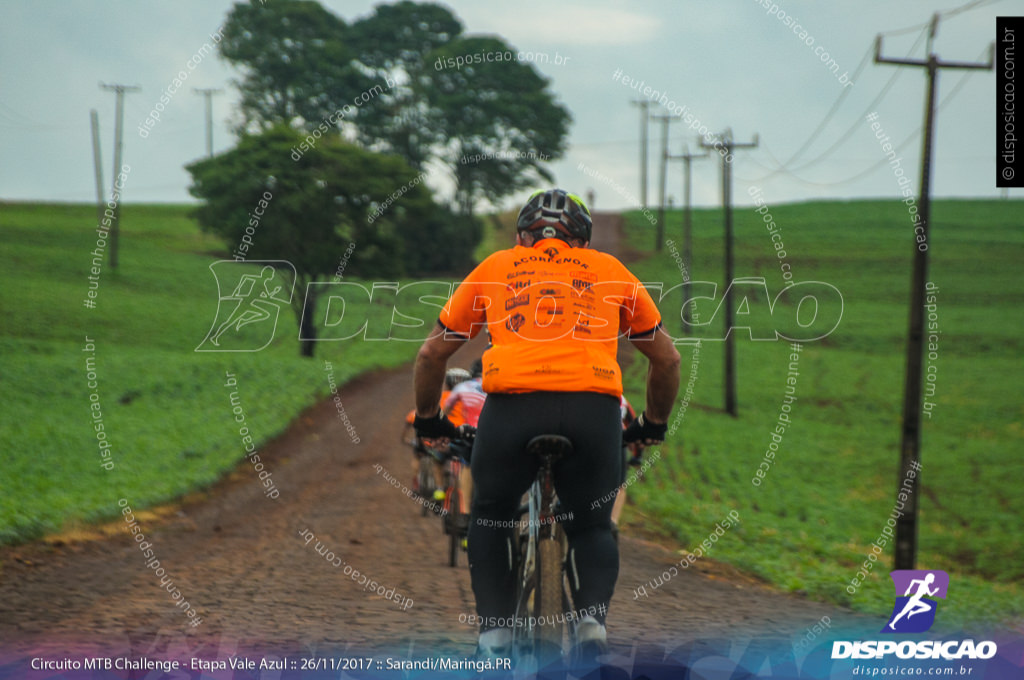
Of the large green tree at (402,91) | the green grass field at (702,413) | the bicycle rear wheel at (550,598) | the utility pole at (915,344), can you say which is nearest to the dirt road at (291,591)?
the green grass field at (702,413)

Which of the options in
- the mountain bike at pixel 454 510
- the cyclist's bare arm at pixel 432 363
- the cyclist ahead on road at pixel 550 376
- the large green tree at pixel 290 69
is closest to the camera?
the cyclist ahead on road at pixel 550 376

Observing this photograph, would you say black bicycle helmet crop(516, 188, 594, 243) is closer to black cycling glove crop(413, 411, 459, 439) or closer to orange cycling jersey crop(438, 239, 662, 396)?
orange cycling jersey crop(438, 239, 662, 396)

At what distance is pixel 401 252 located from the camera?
24344mm

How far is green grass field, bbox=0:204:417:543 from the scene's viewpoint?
40.2ft

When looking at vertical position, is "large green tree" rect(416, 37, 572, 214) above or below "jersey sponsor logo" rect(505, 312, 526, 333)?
above

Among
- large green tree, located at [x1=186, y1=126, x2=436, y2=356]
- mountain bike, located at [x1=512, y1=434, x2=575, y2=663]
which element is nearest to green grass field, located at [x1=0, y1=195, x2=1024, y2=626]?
large green tree, located at [x1=186, y1=126, x2=436, y2=356]

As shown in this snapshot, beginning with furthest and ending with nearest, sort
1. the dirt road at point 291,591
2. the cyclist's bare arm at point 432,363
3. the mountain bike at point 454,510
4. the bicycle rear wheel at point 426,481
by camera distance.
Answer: the bicycle rear wheel at point 426,481 → the mountain bike at point 454,510 → the dirt road at point 291,591 → the cyclist's bare arm at point 432,363

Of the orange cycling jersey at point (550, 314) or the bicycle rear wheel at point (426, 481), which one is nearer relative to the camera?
the orange cycling jersey at point (550, 314)

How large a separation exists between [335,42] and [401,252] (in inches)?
252

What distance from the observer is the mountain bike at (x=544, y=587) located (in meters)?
3.81

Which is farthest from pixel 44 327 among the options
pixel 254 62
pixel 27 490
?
pixel 27 490

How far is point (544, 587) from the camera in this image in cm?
382

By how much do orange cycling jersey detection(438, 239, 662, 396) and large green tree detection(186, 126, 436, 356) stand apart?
1812 centimetres

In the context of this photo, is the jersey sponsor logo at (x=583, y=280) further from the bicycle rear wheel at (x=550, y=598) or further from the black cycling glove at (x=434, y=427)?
the bicycle rear wheel at (x=550, y=598)
